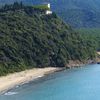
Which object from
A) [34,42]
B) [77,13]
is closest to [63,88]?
[34,42]

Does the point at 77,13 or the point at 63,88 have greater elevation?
the point at 63,88

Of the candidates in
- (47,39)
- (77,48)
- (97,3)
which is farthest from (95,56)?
(97,3)

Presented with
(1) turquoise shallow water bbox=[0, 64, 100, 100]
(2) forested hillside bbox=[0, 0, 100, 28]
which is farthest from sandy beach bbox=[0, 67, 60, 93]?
(2) forested hillside bbox=[0, 0, 100, 28]

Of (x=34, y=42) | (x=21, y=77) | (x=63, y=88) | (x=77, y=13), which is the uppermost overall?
(x=34, y=42)

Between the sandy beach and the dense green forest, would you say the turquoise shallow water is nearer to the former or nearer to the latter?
the sandy beach

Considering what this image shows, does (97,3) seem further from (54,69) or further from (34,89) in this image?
(34,89)

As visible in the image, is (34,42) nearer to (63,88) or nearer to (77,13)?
(63,88)

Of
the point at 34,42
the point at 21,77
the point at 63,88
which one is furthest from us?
the point at 34,42
